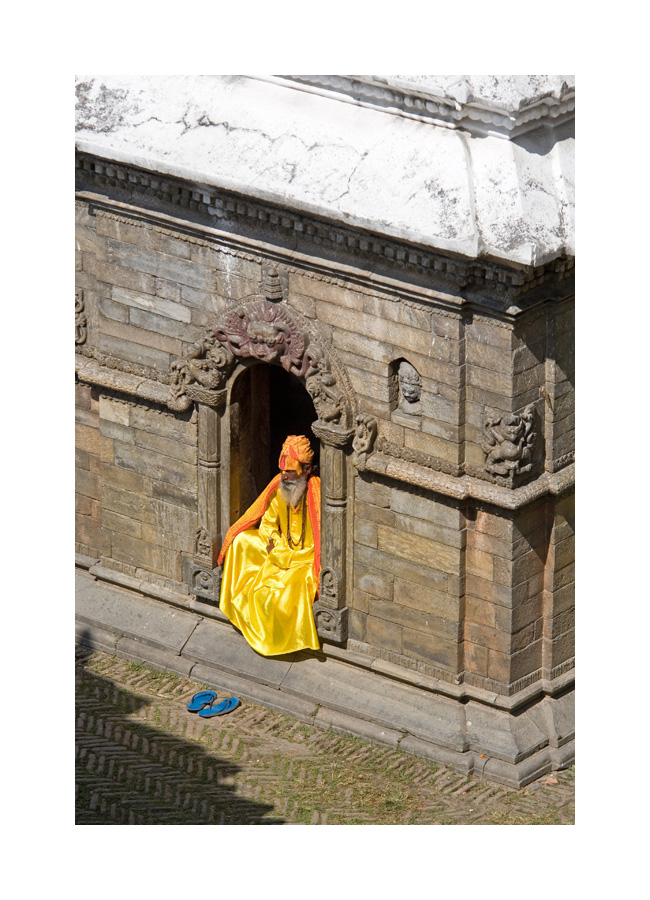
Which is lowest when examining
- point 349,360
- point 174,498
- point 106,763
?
point 106,763

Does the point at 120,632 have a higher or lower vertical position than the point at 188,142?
lower

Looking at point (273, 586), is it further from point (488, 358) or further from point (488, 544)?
point (488, 358)

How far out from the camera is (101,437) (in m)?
22.6

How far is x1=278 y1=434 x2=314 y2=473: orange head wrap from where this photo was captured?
21188 mm

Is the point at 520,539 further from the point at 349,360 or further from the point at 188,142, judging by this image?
the point at 188,142

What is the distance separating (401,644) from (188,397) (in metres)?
3.21

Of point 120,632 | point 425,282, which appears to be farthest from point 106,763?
point 425,282

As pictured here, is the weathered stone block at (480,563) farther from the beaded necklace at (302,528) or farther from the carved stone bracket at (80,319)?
the carved stone bracket at (80,319)

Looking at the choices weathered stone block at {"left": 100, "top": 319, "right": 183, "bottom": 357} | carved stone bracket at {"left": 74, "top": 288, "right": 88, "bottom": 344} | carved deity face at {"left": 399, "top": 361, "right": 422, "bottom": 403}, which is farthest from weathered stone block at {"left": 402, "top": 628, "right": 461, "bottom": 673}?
carved stone bracket at {"left": 74, "top": 288, "right": 88, "bottom": 344}

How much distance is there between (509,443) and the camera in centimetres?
1956

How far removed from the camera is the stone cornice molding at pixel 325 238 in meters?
19.2

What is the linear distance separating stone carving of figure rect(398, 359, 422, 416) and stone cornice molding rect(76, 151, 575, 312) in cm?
89

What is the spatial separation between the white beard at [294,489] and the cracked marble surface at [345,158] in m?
2.98

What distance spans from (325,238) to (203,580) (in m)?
4.05
